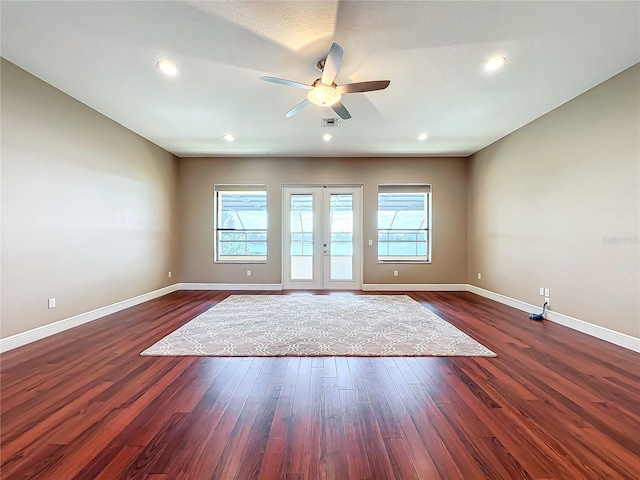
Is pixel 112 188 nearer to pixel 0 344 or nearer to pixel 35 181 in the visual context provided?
pixel 35 181

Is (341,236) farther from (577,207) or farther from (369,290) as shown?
(577,207)

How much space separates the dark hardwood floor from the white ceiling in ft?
9.56

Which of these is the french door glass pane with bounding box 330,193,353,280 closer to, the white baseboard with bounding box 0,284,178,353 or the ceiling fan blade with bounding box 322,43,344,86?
the ceiling fan blade with bounding box 322,43,344,86

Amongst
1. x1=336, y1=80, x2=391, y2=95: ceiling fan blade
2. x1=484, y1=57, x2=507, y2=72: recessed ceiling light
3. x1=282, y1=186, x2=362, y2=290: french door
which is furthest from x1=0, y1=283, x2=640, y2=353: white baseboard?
x1=336, y1=80, x2=391, y2=95: ceiling fan blade

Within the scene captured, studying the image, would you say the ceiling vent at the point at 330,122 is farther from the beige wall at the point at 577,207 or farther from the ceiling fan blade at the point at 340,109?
the beige wall at the point at 577,207

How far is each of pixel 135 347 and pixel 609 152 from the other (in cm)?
564

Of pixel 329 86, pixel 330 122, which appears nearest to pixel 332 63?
pixel 329 86

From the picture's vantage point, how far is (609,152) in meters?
3.10

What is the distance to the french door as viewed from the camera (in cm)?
626

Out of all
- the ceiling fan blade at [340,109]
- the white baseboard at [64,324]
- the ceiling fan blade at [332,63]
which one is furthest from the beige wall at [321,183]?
the ceiling fan blade at [332,63]

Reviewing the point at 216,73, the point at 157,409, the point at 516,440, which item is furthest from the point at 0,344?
the point at 516,440

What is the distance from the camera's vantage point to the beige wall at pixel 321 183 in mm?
6184

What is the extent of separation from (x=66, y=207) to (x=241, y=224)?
320cm

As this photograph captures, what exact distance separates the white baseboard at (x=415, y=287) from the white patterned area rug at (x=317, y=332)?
1268 mm
